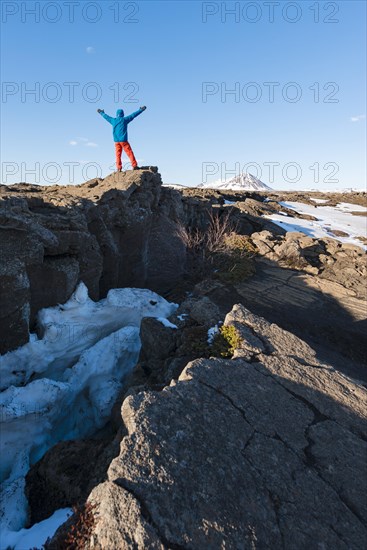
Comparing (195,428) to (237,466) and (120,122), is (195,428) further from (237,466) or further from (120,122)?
(120,122)

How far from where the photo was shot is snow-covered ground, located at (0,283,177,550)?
632cm

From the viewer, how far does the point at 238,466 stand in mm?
3701

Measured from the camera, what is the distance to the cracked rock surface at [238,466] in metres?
3.03

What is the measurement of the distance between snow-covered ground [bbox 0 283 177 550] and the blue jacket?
23.0 ft

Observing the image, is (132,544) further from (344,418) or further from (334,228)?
(334,228)

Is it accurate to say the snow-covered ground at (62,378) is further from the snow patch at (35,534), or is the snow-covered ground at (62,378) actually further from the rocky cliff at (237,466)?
the rocky cliff at (237,466)

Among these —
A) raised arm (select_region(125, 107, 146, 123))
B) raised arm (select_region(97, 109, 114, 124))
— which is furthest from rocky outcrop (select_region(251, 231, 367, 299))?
raised arm (select_region(97, 109, 114, 124))

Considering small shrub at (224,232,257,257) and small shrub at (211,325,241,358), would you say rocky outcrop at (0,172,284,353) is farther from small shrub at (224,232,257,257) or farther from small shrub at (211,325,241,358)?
small shrub at (211,325,241,358)

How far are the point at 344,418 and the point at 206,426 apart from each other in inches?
82.9

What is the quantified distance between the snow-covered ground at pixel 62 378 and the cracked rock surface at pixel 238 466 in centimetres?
246

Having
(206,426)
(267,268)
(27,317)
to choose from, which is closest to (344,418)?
(206,426)

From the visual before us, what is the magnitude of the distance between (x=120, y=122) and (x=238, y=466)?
42.0 ft

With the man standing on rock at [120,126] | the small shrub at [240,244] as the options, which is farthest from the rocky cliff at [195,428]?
the small shrub at [240,244]

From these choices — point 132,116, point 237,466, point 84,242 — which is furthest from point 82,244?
point 237,466
